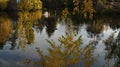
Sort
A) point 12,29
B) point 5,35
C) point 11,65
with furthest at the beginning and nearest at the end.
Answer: point 12,29, point 5,35, point 11,65

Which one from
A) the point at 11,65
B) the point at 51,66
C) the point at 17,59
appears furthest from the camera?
the point at 17,59

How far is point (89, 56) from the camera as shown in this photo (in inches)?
424

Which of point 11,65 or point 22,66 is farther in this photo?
point 11,65

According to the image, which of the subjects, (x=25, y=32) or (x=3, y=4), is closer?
(x=25, y=32)

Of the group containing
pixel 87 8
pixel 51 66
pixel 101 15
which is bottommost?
pixel 101 15

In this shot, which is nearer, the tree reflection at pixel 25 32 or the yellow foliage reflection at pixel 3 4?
the tree reflection at pixel 25 32

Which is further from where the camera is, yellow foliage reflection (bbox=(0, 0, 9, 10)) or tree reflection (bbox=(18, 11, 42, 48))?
yellow foliage reflection (bbox=(0, 0, 9, 10))

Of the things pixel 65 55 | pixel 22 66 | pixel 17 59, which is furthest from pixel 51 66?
pixel 17 59

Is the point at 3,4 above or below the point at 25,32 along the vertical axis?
above

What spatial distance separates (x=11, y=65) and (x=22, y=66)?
6.64ft

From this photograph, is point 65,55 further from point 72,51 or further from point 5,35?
point 5,35

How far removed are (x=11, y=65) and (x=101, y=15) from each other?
49972mm

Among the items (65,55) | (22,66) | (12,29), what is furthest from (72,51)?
(12,29)

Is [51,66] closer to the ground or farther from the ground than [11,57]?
farther from the ground
